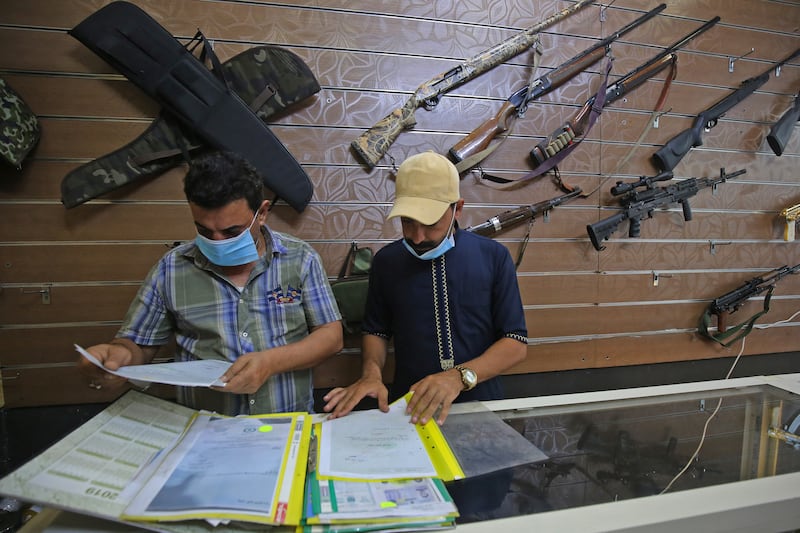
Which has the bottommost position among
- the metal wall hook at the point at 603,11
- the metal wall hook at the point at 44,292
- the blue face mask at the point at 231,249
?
the metal wall hook at the point at 44,292

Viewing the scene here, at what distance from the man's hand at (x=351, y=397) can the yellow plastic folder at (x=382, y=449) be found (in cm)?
Result: 2

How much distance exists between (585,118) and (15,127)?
2443 mm

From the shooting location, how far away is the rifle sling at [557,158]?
2.01m

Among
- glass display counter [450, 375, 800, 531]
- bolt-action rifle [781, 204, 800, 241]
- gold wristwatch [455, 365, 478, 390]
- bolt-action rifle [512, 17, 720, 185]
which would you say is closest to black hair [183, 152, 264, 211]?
gold wristwatch [455, 365, 478, 390]

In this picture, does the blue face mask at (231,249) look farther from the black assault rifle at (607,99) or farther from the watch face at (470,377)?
the black assault rifle at (607,99)

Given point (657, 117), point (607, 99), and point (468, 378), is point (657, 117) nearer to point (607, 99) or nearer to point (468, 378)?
point (607, 99)

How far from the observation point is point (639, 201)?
2.18 meters

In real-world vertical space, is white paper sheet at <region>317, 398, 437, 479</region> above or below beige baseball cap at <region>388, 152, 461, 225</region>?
below

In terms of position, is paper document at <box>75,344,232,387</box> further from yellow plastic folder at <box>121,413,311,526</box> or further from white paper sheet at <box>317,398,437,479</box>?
white paper sheet at <box>317,398,437,479</box>

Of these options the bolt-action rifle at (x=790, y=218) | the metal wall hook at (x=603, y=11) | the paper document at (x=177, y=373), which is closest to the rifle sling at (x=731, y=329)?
the bolt-action rifle at (x=790, y=218)

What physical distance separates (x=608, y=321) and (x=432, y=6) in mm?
1863

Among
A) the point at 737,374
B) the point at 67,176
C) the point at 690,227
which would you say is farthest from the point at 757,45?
the point at 67,176

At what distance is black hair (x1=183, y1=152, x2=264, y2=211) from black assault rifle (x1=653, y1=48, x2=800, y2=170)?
213cm

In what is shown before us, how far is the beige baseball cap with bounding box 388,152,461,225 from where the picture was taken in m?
1.21
